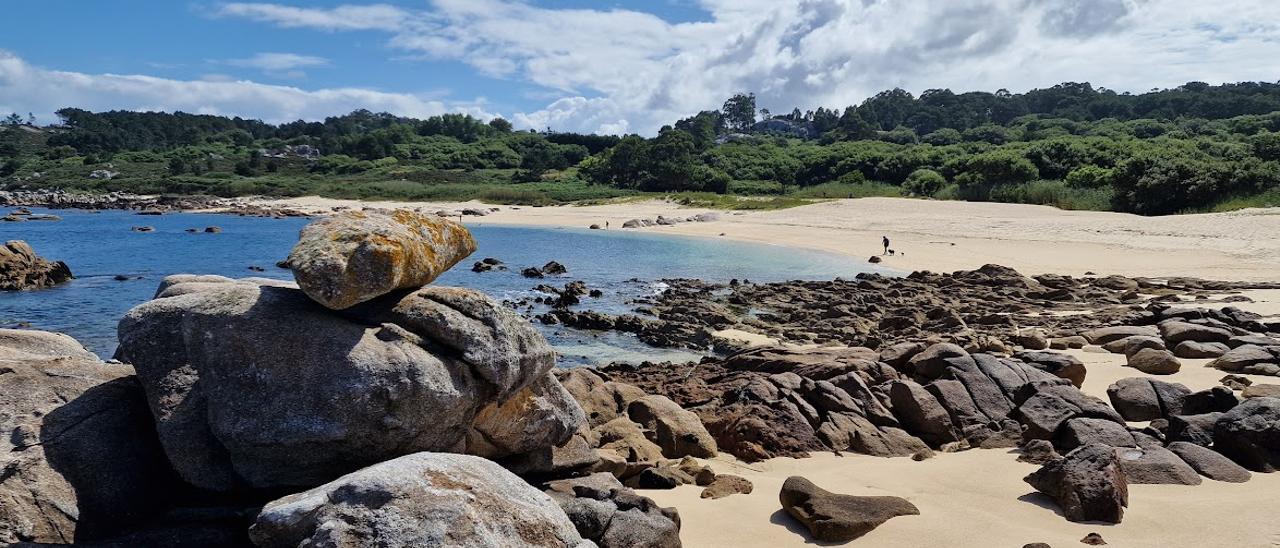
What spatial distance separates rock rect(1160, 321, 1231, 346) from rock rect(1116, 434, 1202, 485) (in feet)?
26.3

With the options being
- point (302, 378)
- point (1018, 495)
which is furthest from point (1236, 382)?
point (302, 378)

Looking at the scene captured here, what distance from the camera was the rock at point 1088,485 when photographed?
25.6 ft

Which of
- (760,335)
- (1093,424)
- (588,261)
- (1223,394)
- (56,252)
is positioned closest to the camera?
(1093,424)

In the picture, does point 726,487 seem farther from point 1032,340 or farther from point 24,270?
point 24,270

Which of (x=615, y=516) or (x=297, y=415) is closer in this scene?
(x=297, y=415)

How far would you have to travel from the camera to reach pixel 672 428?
34.6ft

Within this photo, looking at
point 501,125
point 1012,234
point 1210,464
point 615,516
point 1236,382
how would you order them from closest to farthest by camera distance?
1. point 615,516
2. point 1210,464
3. point 1236,382
4. point 1012,234
5. point 501,125

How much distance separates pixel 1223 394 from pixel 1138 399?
978 millimetres

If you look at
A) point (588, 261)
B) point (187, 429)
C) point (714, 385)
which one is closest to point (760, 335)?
point (714, 385)

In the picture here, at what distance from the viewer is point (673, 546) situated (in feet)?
22.7

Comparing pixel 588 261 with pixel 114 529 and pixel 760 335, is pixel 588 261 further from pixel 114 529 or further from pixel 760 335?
pixel 114 529

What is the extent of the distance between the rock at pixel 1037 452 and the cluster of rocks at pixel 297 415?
15.6 ft

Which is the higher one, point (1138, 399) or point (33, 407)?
point (33, 407)

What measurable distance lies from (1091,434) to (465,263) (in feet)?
116
